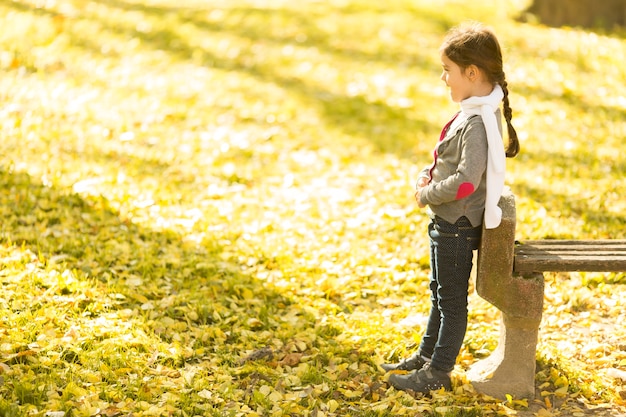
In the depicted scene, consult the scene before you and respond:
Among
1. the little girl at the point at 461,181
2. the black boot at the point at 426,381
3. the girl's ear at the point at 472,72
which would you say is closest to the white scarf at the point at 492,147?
the little girl at the point at 461,181

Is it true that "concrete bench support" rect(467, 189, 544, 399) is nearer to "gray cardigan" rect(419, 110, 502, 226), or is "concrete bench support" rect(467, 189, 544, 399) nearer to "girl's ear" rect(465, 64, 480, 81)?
"gray cardigan" rect(419, 110, 502, 226)

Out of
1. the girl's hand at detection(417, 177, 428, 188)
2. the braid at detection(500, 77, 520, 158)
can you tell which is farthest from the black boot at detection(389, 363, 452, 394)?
the braid at detection(500, 77, 520, 158)

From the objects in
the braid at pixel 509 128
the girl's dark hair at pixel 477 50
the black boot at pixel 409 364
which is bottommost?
the black boot at pixel 409 364

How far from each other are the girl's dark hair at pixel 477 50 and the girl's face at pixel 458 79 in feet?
0.07

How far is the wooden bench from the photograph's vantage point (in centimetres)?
358

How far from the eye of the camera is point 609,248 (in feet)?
12.4

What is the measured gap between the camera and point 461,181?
132 inches

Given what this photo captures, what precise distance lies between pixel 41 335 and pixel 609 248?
10.3ft

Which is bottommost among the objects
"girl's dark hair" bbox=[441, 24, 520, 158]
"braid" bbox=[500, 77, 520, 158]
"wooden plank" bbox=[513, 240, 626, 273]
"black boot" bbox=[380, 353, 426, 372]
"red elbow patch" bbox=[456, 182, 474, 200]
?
"black boot" bbox=[380, 353, 426, 372]

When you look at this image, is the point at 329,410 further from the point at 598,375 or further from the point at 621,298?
the point at 621,298

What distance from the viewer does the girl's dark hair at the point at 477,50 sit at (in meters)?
3.35

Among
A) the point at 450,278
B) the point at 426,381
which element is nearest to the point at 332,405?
the point at 426,381

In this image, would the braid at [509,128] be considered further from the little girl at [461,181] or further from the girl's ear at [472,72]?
the girl's ear at [472,72]

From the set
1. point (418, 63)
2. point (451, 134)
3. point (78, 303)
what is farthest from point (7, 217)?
point (418, 63)
